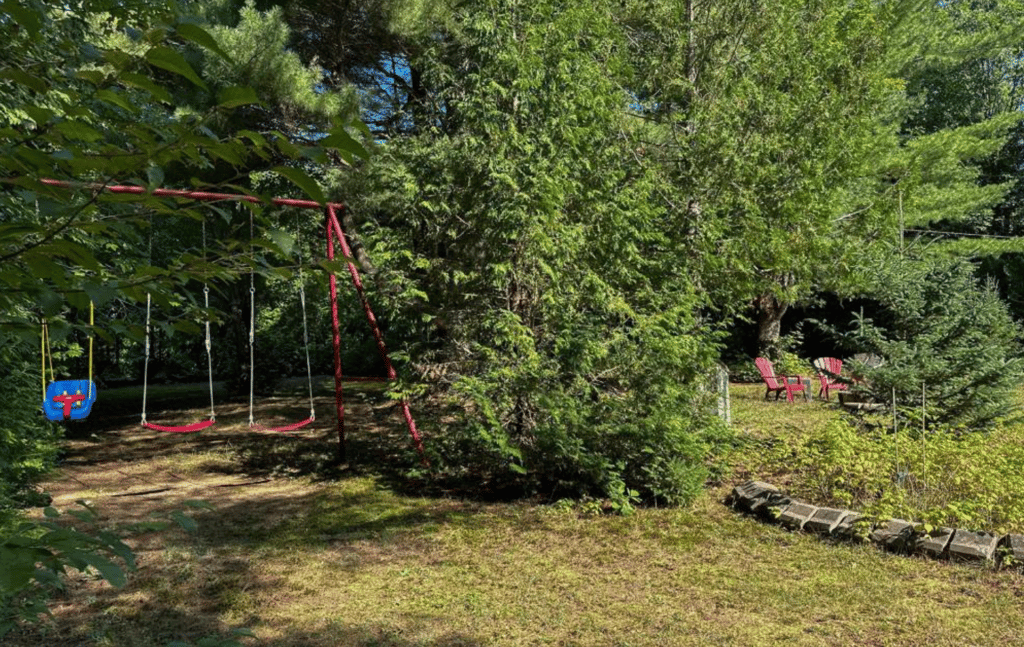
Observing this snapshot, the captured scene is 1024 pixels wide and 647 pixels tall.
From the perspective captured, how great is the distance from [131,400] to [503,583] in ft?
47.7

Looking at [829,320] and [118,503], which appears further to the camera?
[829,320]

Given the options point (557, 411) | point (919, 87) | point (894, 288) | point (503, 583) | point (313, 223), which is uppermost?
point (919, 87)

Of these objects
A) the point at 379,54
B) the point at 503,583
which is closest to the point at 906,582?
the point at 503,583

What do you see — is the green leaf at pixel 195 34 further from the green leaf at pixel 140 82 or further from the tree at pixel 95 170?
the green leaf at pixel 140 82

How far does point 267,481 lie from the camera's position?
7.86m

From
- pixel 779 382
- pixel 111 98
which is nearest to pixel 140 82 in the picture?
pixel 111 98

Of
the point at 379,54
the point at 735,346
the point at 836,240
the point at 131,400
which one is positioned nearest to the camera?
the point at 836,240

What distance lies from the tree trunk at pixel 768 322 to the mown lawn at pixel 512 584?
901 cm

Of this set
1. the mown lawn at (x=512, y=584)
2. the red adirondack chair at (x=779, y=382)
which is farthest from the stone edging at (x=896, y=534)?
the red adirondack chair at (x=779, y=382)

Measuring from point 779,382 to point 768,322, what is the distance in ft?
13.4

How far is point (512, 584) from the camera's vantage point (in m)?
4.54

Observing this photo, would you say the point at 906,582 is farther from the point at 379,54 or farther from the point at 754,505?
the point at 379,54

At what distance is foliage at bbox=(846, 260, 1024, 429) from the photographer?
23.6ft

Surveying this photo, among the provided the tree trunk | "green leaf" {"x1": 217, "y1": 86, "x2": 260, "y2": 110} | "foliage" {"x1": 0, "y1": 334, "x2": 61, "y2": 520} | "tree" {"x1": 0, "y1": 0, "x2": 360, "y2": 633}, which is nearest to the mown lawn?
"foliage" {"x1": 0, "y1": 334, "x2": 61, "y2": 520}
